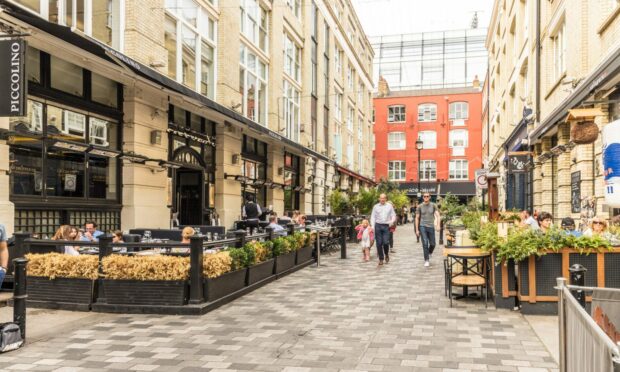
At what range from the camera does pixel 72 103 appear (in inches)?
456

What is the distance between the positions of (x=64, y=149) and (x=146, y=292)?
16.7 ft

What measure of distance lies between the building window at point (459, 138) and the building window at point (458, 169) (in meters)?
1.71

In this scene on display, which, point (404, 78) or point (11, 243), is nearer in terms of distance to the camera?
point (11, 243)

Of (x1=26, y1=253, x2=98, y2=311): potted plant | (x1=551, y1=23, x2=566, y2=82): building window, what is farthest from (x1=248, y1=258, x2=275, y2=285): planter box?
(x1=551, y1=23, x2=566, y2=82): building window

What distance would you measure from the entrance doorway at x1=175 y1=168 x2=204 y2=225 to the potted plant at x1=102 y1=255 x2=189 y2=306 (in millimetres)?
10034

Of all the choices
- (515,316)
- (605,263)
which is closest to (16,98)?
(515,316)

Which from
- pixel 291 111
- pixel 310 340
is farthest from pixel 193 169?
pixel 310 340

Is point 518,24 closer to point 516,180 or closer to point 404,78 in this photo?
point 516,180

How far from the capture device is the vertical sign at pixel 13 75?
23.4 feet

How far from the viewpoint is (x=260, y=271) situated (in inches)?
393

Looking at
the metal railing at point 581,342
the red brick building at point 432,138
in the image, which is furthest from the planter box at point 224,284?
the red brick building at point 432,138

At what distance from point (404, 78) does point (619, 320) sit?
217 feet

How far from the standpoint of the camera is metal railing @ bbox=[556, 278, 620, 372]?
1.77 m

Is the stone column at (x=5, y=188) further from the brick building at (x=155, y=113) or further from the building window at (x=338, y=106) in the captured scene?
the building window at (x=338, y=106)
